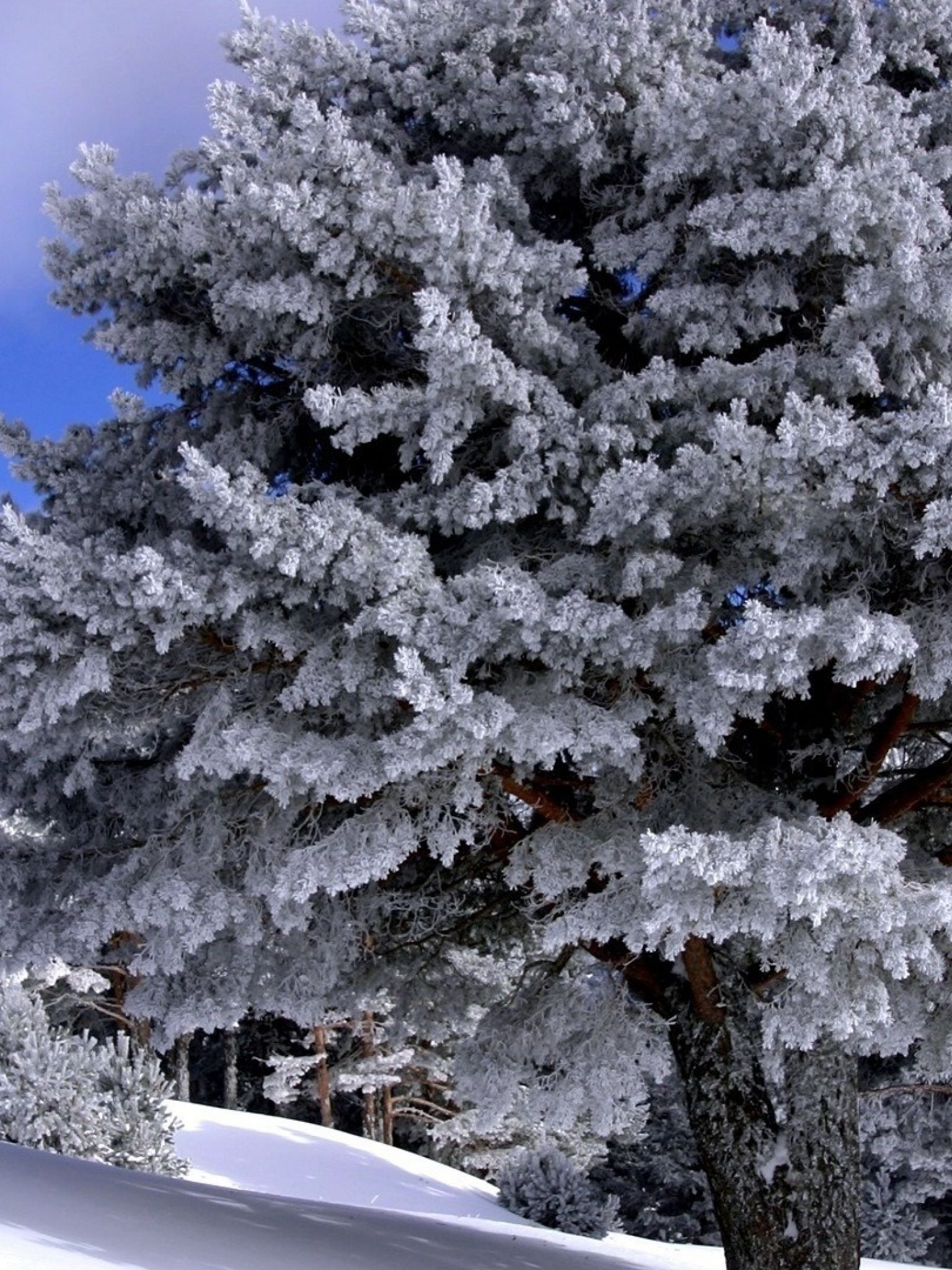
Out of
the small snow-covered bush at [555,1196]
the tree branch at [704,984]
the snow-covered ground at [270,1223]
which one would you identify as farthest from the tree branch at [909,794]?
the small snow-covered bush at [555,1196]

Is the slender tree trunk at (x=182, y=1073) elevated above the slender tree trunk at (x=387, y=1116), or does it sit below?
above

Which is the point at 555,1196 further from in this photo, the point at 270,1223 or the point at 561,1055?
the point at 561,1055

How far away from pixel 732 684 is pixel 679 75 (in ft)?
9.33

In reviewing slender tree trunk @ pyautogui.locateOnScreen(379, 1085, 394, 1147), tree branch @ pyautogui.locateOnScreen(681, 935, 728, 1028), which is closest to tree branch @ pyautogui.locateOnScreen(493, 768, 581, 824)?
tree branch @ pyautogui.locateOnScreen(681, 935, 728, 1028)

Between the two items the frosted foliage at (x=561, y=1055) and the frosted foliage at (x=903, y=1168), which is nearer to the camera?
the frosted foliage at (x=561, y=1055)

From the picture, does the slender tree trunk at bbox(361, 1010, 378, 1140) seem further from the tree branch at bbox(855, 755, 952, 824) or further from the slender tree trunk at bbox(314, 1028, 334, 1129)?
the tree branch at bbox(855, 755, 952, 824)

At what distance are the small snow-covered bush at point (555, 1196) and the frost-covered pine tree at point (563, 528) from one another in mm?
7809

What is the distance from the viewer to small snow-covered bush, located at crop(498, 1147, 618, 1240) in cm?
1294

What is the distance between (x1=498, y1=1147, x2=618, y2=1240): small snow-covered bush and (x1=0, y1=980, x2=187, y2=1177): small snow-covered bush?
4.09 meters

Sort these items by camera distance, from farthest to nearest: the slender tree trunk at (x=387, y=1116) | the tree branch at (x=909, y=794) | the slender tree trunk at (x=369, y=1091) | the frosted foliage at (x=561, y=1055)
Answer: the slender tree trunk at (x=387, y=1116)
the slender tree trunk at (x=369, y=1091)
the frosted foliage at (x=561, y=1055)
the tree branch at (x=909, y=794)

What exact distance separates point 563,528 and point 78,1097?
924 centimetres

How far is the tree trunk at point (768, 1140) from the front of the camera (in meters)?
5.56

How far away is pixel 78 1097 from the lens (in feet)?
→ 37.5

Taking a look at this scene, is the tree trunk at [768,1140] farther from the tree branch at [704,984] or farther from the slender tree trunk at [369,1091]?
the slender tree trunk at [369,1091]
